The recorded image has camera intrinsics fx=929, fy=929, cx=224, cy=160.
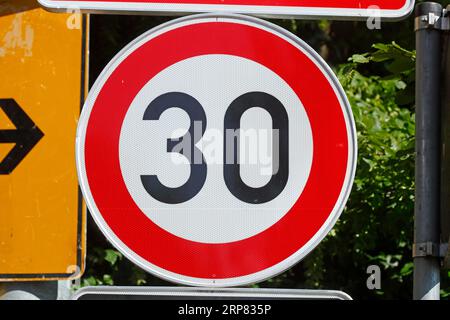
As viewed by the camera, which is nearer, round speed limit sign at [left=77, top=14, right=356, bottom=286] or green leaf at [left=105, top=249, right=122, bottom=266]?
round speed limit sign at [left=77, top=14, right=356, bottom=286]

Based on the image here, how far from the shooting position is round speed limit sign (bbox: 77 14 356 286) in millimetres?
1627

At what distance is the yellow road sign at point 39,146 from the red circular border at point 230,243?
38.9 inches

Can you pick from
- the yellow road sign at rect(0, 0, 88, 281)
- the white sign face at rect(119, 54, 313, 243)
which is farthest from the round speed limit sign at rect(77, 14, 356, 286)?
the yellow road sign at rect(0, 0, 88, 281)

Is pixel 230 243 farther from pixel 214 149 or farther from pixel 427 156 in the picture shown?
pixel 427 156

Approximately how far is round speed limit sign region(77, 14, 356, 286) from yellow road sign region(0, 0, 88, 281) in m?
0.99

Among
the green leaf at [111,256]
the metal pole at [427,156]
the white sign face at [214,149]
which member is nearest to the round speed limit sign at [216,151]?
the white sign face at [214,149]

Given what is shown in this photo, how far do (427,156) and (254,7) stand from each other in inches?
17.6

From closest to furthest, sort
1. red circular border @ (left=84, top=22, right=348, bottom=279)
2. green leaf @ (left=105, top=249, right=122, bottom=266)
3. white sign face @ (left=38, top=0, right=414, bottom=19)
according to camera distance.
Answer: red circular border @ (left=84, top=22, right=348, bottom=279)
white sign face @ (left=38, top=0, right=414, bottom=19)
green leaf @ (left=105, top=249, right=122, bottom=266)

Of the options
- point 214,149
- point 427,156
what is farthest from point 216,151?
point 427,156

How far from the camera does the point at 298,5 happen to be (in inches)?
68.4

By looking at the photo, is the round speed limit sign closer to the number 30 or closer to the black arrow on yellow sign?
the number 30

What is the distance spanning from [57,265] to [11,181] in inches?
10.7

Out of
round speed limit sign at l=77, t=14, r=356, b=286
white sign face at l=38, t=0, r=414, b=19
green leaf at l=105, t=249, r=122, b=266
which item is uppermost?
white sign face at l=38, t=0, r=414, b=19

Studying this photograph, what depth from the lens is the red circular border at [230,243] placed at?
A: 162 cm
